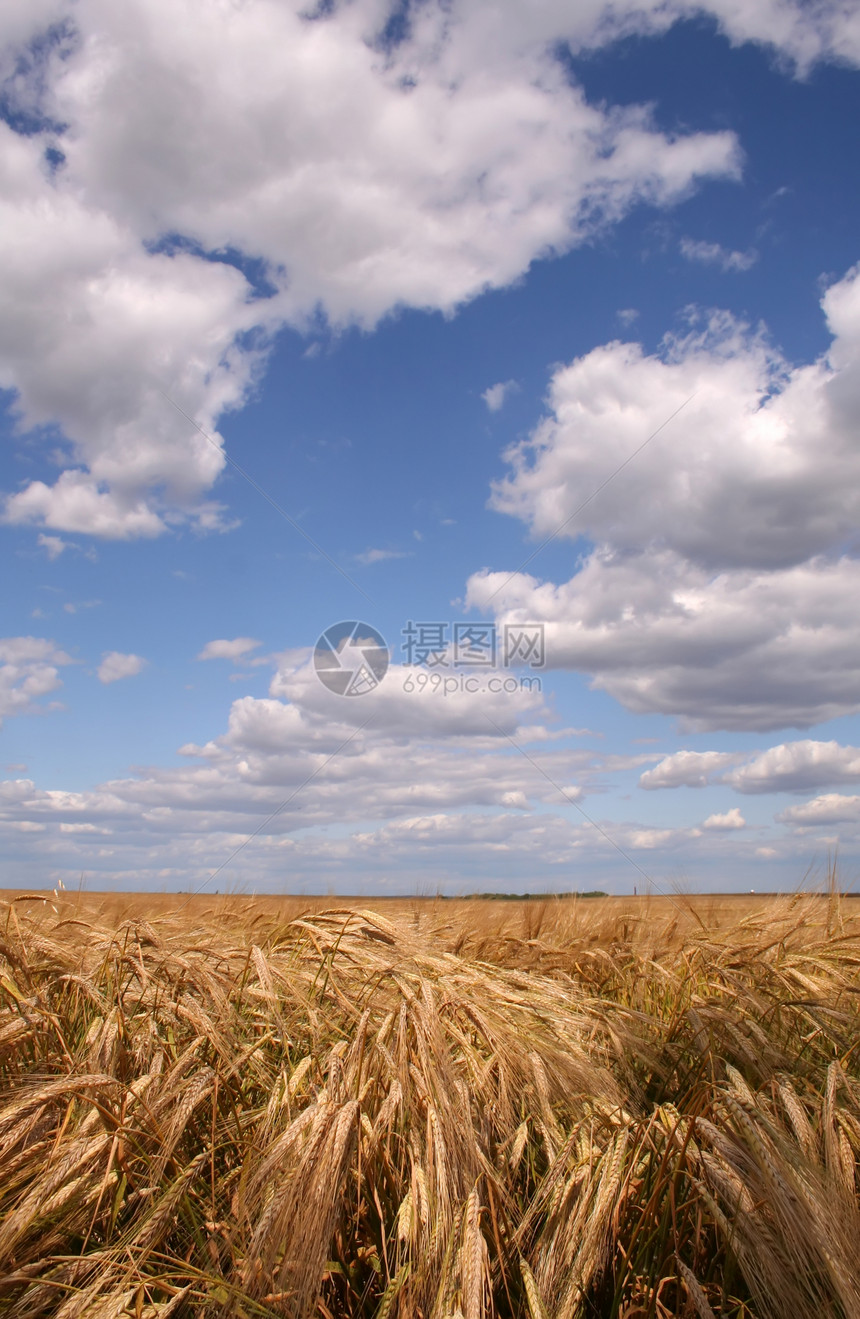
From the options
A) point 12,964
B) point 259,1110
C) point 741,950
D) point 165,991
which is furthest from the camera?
point 741,950

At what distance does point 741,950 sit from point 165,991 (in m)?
4.01

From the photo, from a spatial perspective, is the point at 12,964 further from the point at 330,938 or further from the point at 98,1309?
the point at 98,1309

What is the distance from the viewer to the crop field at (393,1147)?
2.14 meters

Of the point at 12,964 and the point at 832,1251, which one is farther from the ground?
the point at 12,964

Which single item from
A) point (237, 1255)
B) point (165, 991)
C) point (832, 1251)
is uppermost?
point (165, 991)

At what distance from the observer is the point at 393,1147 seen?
2807mm

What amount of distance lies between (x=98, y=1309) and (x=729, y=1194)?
181 centimetres

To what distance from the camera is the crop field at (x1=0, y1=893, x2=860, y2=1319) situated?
2141mm

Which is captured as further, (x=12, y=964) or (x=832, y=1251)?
(x=12, y=964)

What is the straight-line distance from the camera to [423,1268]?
2.19 metres

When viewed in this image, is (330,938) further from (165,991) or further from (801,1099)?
(801,1099)

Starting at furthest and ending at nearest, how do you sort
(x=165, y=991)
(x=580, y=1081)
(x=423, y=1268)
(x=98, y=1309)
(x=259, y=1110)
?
1. (x=165, y=991)
2. (x=580, y=1081)
3. (x=259, y=1110)
4. (x=423, y=1268)
5. (x=98, y=1309)

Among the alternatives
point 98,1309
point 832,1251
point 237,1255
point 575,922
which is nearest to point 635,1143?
point 832,1251

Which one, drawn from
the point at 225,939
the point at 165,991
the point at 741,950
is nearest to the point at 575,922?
the point at 741,950
